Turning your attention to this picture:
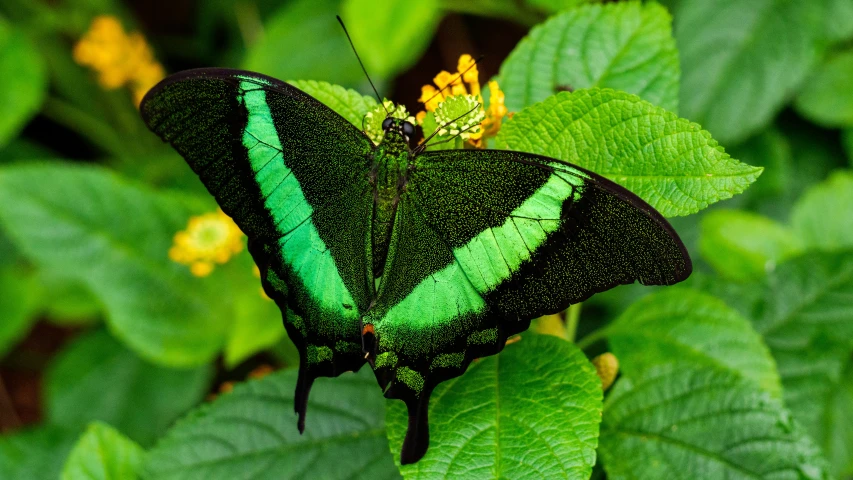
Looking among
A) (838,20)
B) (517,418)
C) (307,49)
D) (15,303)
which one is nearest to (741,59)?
(838,20)

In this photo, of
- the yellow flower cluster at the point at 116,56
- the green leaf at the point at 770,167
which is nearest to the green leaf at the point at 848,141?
the green leaf at the point at 770,167

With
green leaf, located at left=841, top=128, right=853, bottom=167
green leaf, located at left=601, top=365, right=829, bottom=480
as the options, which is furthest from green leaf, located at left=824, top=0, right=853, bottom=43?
green leaf, located at left=601, top=365, right=829, bottom=480

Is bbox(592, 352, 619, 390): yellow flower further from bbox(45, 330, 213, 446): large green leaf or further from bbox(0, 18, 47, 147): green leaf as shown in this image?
bbox(0, 18, 47, 147): green leaf

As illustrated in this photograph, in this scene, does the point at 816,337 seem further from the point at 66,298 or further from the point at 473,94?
the point at 66,298

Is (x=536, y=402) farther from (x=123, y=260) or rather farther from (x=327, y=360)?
(x=123, y=260)

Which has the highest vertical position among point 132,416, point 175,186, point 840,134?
point 175,186

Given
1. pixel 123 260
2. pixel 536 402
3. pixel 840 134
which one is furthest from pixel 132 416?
pixel 840 134

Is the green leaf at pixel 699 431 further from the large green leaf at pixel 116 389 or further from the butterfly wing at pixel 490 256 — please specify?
the large green leaf at pixel 116 389
